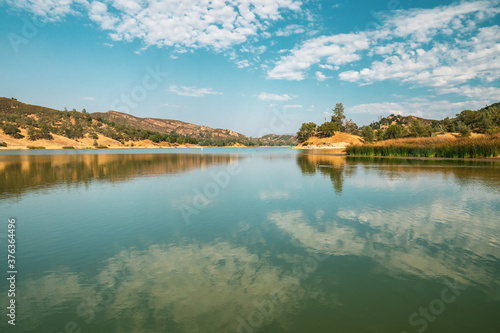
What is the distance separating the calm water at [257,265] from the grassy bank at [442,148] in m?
36.9

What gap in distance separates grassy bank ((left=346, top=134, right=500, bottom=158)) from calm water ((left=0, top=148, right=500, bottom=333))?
1454 inches

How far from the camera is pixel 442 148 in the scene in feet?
163

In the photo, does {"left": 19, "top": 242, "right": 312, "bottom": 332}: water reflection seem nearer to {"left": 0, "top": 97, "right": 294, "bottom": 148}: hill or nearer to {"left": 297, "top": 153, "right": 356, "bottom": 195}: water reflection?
{"left": 297, "top": 153, "right": 356, "bottom": 195}: water reflection

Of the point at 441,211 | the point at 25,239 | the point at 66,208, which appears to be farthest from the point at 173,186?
the point at 441,211

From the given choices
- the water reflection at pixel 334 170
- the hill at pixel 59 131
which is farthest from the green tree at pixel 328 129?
the water reflection at pixel 334 170

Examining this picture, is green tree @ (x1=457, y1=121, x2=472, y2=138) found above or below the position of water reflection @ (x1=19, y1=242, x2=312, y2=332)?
above

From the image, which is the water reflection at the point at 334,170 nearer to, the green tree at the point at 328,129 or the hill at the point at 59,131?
the hill at the point at 59,131

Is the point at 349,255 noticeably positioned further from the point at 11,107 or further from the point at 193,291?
the point at 11,107

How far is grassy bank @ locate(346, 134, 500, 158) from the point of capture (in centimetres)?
4372

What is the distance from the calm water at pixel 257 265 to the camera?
567cm

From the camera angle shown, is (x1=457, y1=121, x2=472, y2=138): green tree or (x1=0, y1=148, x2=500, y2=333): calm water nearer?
(x1=0, y1=148, x2=500, y2=333): calm water

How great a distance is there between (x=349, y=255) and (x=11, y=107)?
225m

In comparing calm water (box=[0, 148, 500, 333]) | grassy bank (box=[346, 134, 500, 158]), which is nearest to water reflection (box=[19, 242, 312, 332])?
calm water (box=[0, 148, 500, 333])

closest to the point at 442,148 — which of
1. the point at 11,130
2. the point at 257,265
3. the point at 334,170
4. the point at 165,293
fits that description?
the point at 334,170
